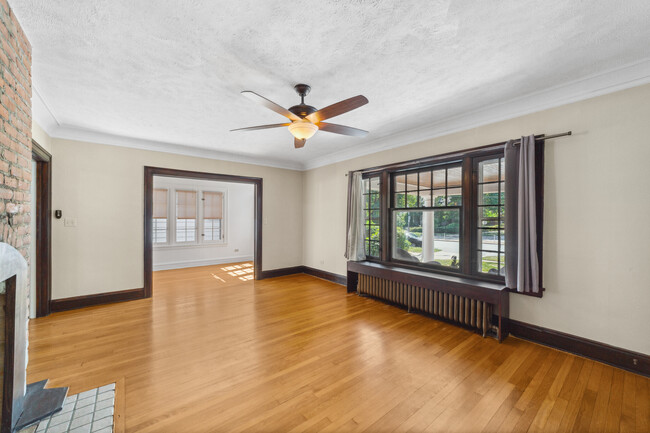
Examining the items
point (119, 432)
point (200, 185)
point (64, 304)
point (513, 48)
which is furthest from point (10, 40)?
point (200, 185)

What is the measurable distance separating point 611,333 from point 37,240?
6686 mm

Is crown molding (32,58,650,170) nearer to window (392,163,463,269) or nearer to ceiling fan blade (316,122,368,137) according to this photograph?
window (392,163,463,269)

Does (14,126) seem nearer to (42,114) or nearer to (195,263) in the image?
(42,114)

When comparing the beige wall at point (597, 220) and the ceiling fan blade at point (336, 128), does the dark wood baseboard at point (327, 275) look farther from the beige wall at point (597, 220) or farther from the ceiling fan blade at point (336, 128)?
the ceiling fan blade at point (336, 128)

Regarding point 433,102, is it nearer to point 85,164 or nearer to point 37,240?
point 85,164

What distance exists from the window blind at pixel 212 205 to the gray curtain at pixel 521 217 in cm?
700

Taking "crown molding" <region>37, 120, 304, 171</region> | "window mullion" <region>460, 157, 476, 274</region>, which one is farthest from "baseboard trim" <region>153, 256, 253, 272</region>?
"window mullion" <region>460, 157, 476, 274</region>

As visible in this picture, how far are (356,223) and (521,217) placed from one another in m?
2.51

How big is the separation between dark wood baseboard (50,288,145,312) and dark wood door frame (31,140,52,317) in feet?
0.44

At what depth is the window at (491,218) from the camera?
3.22 meters

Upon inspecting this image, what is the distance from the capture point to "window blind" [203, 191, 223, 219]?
7.52 metres

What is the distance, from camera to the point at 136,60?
2193 millimetres

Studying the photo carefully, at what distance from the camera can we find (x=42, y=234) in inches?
142

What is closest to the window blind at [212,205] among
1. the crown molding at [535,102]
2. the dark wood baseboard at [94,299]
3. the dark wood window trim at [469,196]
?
the dark wood baseboard at [94,299]
